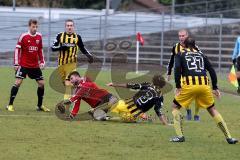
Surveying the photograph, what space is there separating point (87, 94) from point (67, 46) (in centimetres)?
237

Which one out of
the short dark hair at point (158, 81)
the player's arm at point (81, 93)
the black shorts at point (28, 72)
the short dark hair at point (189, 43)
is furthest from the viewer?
the black shorts at point (28, 72)

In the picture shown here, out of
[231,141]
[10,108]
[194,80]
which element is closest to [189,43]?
[194,80]

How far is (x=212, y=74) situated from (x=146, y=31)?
94.0 feet

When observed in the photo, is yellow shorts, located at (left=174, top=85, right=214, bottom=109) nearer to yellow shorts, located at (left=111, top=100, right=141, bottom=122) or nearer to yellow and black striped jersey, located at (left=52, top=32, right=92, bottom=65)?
yellow shorts, located at (left=111, top=100, right=141, bottom=122)

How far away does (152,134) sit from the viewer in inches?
493

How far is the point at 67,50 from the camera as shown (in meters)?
16.7

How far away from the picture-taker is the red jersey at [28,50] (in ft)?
52.1

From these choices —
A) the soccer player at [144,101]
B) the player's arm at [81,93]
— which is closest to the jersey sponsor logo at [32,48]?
the player's arm at [81,93]

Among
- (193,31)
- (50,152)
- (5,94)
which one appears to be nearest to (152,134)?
(50,152)

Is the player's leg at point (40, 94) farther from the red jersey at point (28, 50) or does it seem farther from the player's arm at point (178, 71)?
the player's arm at point (178, 71)

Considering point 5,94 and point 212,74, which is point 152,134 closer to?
point 212,74

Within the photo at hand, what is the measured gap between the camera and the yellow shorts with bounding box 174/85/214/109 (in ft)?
37.6

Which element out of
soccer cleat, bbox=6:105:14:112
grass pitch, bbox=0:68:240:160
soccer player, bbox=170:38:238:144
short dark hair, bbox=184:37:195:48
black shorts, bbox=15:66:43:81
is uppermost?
short dark hair, bbox=184:37:195:48

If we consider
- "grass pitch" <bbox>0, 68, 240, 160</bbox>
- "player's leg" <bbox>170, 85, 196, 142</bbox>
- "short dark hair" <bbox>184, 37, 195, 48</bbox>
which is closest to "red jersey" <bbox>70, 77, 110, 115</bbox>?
"grass pitch" <bbox>0, 68, 240, 160</bbox>
